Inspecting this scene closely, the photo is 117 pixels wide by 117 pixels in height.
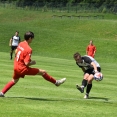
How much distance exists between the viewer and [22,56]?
13469 mm

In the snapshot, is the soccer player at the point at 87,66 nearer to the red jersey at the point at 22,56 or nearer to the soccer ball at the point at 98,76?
the soccer ball at the point at 98,76

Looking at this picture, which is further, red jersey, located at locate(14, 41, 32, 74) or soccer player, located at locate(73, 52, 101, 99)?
soccer player, located at locate(73, 52, 101, 99)

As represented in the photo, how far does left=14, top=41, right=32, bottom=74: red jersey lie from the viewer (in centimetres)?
1336

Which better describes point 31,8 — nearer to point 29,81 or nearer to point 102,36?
point 102,36

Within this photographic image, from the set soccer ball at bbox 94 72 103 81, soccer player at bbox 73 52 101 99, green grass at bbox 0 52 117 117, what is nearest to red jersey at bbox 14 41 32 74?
green grass at bbox 0 52 117 117

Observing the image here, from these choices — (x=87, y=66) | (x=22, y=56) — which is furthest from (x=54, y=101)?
(x=87, y=66)

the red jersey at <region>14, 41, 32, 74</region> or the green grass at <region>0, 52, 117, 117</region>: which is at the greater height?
the red jersey at <region>14, 41, 32, 74</region>

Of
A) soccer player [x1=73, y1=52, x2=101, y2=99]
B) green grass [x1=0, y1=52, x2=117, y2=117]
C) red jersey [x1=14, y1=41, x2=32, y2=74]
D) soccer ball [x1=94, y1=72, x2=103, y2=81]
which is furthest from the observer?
soccer player [x1=73, y1=52, x2=101, y2=99]

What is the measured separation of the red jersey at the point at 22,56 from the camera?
13359mm

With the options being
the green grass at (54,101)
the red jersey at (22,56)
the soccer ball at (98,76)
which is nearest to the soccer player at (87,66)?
the soccer ball at (98,76)

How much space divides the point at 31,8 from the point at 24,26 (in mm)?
32664

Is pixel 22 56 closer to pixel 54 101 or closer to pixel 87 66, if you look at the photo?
pixel 54 101

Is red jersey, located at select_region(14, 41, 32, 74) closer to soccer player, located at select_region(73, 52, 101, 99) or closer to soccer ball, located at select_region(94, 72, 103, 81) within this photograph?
soccer player, located at select_region(73, 52, 101, 99)

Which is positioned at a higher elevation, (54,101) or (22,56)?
(22,56)
